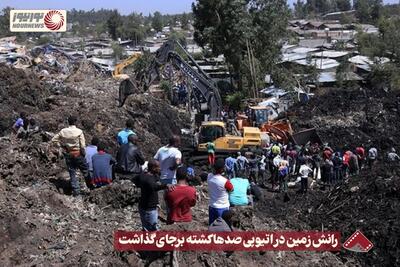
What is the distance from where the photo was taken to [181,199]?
825cm

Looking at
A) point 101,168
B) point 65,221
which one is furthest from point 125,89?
point 65,221

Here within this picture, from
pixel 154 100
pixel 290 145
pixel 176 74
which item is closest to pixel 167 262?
pixel 290 145

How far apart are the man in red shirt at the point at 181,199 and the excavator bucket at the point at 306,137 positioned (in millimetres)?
14861

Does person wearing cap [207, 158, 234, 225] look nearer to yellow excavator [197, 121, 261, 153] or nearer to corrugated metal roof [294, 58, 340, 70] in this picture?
yellow excavator [197, 121, 261, 153]

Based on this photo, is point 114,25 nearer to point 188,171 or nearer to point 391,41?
point 391,41

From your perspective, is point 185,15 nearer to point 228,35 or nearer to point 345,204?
point 228,35

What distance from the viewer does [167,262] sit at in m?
8.09

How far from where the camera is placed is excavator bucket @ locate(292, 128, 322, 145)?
75.3 feet

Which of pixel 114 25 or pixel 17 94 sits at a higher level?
pixel 17 94

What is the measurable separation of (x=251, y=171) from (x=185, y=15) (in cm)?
13171

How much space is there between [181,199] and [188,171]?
405 centimetres

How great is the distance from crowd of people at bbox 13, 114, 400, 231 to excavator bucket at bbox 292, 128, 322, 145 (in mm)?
2190

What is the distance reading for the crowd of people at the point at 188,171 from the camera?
835cm

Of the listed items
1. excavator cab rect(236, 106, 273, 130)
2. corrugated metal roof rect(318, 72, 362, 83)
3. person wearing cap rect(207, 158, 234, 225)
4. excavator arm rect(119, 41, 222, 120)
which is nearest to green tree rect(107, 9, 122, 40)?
corrugated metal roof rect(318, 72, 362, 83)
